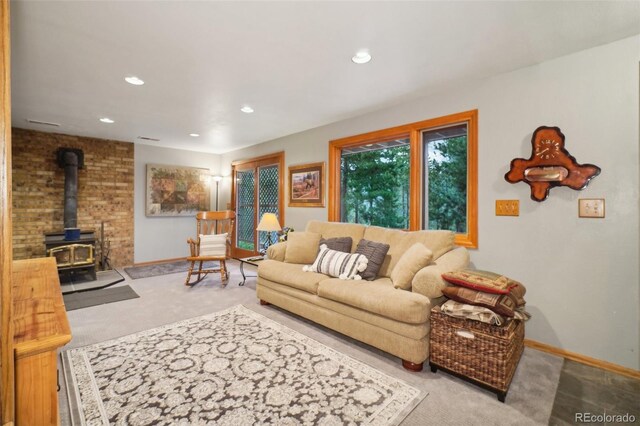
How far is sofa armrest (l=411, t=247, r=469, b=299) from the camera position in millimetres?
2186

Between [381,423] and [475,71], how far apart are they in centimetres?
283

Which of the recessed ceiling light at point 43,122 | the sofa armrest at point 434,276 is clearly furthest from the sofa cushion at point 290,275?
the recessed ceiling light at point 43,122

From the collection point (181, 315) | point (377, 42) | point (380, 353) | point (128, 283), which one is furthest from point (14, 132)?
point (380, 353)

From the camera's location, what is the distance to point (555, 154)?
2.41 metres

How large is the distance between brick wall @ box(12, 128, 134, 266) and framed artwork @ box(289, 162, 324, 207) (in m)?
3.27

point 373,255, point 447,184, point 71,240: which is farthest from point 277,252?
point 71,240

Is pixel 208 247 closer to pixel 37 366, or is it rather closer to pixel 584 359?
pixel 37 366

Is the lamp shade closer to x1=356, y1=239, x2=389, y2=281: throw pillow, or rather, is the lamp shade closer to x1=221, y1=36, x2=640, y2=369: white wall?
x1=356, y1=239, x2=389, y2=281: throw pillow

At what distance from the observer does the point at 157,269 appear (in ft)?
17.7

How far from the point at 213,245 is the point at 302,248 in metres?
1.77

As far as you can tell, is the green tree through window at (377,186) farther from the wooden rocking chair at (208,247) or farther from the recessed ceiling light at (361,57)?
the wooden rocking chair at (208,247)

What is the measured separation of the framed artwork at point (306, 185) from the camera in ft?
14.6

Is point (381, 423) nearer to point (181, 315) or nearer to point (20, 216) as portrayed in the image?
point (181, 315)

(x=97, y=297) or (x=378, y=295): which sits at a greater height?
(x=378, y=295)
